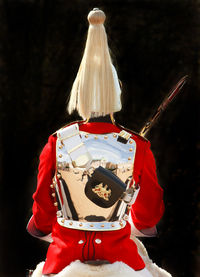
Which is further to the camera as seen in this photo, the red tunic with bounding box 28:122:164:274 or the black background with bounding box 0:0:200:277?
the black background with bounding box 0:0:200:277

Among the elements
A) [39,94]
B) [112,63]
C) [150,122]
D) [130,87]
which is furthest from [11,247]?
[112,63]

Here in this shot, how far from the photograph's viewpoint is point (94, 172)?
226 cm

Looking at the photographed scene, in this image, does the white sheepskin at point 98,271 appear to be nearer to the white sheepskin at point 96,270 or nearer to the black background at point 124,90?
the white sheepskin at point 96,270

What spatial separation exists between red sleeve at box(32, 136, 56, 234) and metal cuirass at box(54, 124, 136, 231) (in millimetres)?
46

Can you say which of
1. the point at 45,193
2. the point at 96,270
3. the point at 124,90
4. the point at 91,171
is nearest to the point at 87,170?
the point at 91,171

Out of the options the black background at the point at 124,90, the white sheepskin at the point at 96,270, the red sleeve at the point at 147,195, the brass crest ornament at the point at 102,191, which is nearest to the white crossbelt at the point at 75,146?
the brass crest ornament at the point at 102,191

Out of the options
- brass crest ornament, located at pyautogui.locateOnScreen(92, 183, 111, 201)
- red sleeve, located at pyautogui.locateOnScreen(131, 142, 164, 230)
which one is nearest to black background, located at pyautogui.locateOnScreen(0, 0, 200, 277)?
red sleeve, located at pyautogui.locateOnScreen(131, 142, 164, 230)

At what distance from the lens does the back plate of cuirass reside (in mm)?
2326

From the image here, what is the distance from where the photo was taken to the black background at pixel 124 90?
360 cm

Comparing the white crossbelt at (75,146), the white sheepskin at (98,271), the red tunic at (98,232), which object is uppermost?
the white crossbelt at (75,146)

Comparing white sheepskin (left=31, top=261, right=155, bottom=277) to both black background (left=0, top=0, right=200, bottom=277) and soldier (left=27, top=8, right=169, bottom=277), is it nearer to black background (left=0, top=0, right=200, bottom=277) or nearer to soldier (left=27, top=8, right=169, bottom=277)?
soldier (left=27, top=8, right=169, bottom=277)

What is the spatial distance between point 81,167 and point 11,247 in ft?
6.16

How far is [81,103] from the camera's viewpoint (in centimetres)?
236

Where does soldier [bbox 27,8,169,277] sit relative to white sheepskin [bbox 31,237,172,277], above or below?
above
